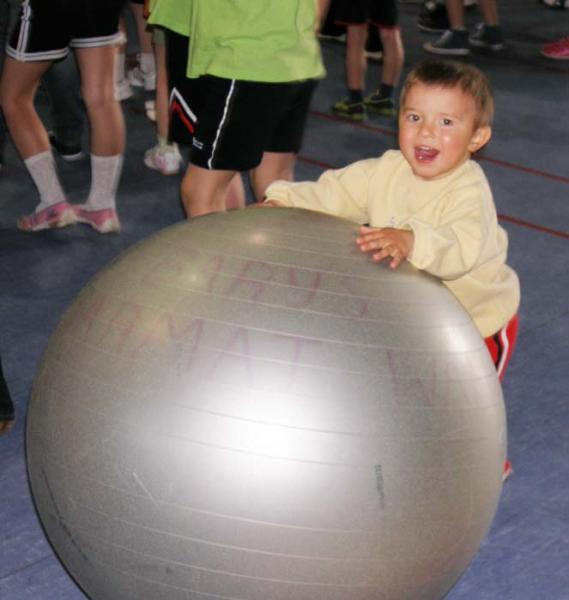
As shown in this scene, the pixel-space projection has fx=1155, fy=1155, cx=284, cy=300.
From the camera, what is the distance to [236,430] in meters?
1.90

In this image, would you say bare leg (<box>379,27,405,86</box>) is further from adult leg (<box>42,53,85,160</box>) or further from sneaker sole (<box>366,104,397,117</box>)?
adult leg (<box>42,53,85,160</box>)

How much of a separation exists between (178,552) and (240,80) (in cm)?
179

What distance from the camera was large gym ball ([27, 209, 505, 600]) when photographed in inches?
75.0

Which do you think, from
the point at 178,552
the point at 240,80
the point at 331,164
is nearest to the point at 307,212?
the point at 178,552

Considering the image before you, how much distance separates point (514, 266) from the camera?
174 inches

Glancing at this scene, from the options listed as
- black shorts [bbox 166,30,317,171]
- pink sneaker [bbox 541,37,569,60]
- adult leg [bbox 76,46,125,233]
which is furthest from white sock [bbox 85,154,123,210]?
pink sneaker [bbox 541,37,569,60]

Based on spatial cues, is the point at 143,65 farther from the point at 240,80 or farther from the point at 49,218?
the point at 240,80

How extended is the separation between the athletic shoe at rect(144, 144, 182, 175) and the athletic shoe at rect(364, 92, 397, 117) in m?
1.60

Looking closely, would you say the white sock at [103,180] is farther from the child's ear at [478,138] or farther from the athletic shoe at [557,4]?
the athletic shoe at [557,4]

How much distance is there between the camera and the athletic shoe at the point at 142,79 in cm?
651

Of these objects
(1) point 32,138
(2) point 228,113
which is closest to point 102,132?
(1) point 32,138

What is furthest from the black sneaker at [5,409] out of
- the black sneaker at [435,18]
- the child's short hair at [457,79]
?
the black sneaker at [435,18]

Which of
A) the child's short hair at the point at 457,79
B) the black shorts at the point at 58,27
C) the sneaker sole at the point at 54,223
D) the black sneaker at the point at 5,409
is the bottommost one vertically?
the sneaker sole at the point at 54,223

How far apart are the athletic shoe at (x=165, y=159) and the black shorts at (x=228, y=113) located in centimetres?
161
